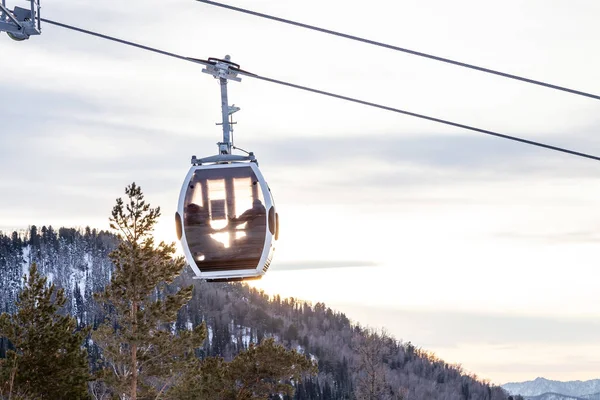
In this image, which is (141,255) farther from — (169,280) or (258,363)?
(258,363)

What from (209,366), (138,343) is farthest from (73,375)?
(209,366)

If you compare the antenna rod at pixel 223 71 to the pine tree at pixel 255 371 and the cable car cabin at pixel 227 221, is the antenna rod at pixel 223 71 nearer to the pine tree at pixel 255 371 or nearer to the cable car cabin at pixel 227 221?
the cable car cabin at pixel 227 221

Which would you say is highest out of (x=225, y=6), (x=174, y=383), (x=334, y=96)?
(x=225, y=6)

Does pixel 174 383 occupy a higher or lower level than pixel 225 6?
lower

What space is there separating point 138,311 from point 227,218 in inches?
1150

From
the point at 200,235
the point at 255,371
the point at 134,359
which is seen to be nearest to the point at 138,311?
the point at 134,359

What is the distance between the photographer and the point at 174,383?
148ft

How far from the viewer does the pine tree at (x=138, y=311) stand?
43719 mm

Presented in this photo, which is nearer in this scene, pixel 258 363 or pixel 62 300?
pixel 62 300

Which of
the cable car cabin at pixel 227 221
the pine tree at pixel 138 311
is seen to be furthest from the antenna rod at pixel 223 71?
the pine tree at pixel 138 311

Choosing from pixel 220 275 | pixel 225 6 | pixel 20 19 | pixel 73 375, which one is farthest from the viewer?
pixel 73 375

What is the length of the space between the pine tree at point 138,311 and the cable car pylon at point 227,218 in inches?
1096

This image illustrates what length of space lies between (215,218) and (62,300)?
29593mm

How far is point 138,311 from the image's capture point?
44.2 meters
